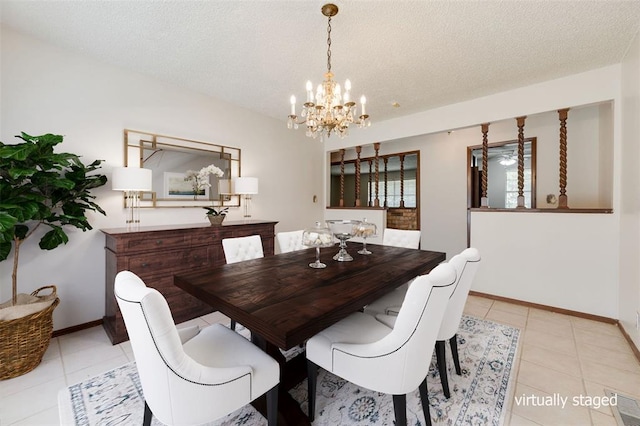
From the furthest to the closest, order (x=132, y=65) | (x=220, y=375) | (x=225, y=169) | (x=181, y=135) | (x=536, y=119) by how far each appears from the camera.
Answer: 1. (x=536, y=119)
2. (x=225, y=169)
3. (x=181, y=135)
4. (x=132, y=65)
5. (x=220, y=375)

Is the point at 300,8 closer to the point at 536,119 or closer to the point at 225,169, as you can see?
the point at 225,169

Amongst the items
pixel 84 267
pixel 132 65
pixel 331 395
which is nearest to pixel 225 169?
pixel 132 65

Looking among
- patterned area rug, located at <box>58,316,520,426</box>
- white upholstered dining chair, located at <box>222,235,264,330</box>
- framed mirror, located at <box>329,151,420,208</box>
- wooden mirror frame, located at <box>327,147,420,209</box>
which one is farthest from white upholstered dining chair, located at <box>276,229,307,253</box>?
framed mirror, located at <box>329,151,420,208</box>

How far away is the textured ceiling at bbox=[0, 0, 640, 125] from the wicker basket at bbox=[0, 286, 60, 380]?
7.59 ft

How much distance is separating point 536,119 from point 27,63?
6.32m

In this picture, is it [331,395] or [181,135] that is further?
[181,135]

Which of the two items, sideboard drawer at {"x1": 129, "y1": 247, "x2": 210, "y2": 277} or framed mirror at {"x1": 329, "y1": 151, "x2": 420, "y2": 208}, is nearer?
sideboard drawer at {"x1": 129, "y1": 247, "x2": 210, "y2": 277}

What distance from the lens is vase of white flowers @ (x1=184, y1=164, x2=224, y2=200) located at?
11.0 feet

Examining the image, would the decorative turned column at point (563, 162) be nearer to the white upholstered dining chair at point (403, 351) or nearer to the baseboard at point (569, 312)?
the baseboard at point (569, 312)

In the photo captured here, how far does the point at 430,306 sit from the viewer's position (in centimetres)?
111

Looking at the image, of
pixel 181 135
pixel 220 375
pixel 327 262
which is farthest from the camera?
pixel 181 135

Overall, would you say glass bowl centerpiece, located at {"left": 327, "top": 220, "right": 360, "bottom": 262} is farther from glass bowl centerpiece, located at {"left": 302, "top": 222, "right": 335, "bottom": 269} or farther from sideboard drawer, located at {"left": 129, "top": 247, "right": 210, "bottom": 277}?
sideboard drawer, located at {"left": 129, "top": 247, "right": 210, "bottom": 277}

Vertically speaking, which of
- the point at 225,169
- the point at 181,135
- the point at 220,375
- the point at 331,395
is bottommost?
the point at 331,395

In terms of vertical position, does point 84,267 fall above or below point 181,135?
below
